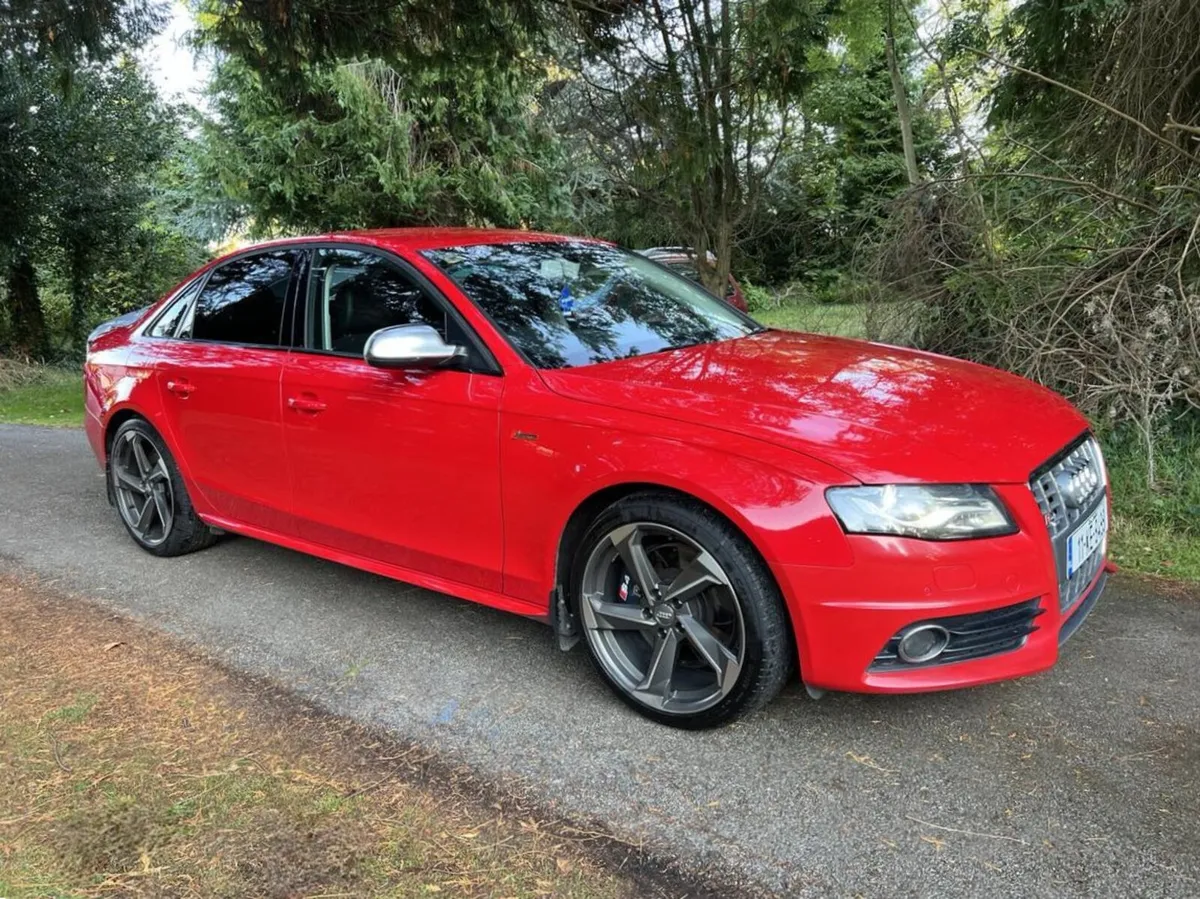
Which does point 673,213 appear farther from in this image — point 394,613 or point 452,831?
point 452,831

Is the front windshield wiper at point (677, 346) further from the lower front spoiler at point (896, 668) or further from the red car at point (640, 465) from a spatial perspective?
the lower front spoiler at point (896, 668)

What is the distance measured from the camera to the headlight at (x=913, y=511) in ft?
8.14

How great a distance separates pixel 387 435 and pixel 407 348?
44 cm

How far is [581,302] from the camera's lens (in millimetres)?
3641

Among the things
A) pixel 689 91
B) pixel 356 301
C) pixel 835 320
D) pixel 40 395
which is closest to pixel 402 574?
pixel 356 301

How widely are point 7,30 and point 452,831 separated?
7059 millimetres

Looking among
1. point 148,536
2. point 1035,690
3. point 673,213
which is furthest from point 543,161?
point 1035,690

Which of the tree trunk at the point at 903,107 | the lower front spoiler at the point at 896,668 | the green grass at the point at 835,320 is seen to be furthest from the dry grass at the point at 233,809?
the tree trunk at the point at 903,107

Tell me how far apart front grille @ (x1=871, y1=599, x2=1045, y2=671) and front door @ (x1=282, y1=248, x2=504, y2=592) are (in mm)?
1370

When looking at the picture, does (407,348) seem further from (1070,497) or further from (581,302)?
(1070,497)

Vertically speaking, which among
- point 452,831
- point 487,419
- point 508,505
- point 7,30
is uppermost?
point 7,30

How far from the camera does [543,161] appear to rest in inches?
567

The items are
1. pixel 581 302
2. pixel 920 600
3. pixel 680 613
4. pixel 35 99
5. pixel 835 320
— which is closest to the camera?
pixel 920 600

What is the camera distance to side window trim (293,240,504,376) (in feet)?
10.6
